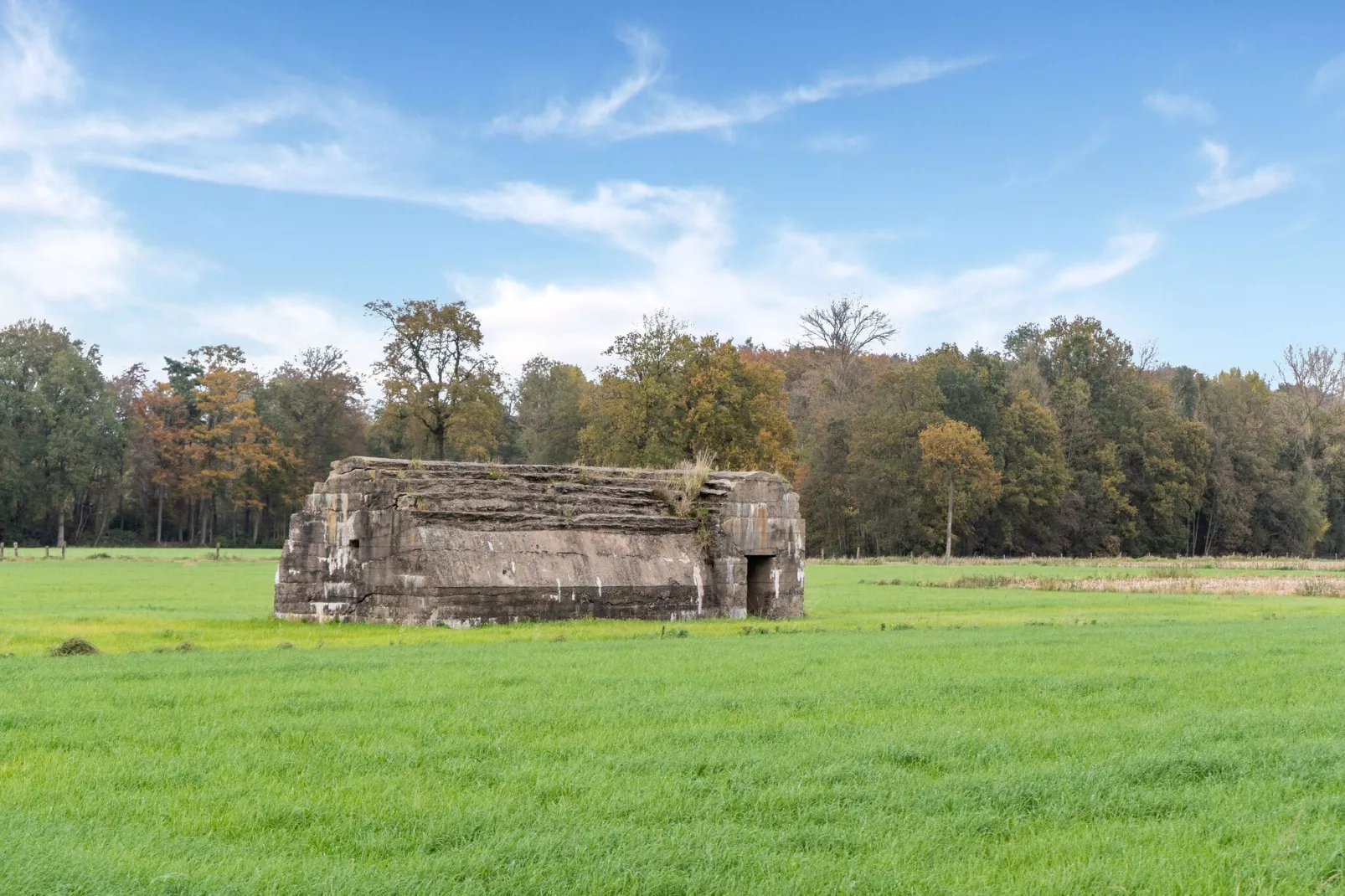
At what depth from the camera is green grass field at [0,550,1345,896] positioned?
5.46 m

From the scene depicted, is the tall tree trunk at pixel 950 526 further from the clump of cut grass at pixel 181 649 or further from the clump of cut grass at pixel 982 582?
the clump of cut grass at pixel 181 649

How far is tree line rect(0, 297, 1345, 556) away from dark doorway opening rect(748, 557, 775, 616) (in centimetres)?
3001

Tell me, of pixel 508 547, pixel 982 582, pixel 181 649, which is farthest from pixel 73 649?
pixel 982 582

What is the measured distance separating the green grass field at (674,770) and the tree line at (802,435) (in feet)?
140

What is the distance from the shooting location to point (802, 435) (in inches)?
3098

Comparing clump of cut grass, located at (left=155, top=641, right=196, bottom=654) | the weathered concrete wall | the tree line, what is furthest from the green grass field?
the tree line

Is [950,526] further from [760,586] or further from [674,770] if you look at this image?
[674,770]

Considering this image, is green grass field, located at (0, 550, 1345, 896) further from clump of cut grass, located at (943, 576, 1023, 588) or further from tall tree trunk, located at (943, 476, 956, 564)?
tall tree trunk, located at (943, 476, 956, 564)

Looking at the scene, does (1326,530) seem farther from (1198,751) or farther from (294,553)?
(1198,751)

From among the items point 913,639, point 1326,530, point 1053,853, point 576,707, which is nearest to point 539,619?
point 913,639

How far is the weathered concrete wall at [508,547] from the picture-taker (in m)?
20.6

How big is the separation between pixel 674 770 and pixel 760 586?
57.9 ft

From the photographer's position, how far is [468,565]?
20578 mm

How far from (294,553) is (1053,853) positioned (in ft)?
60.2
